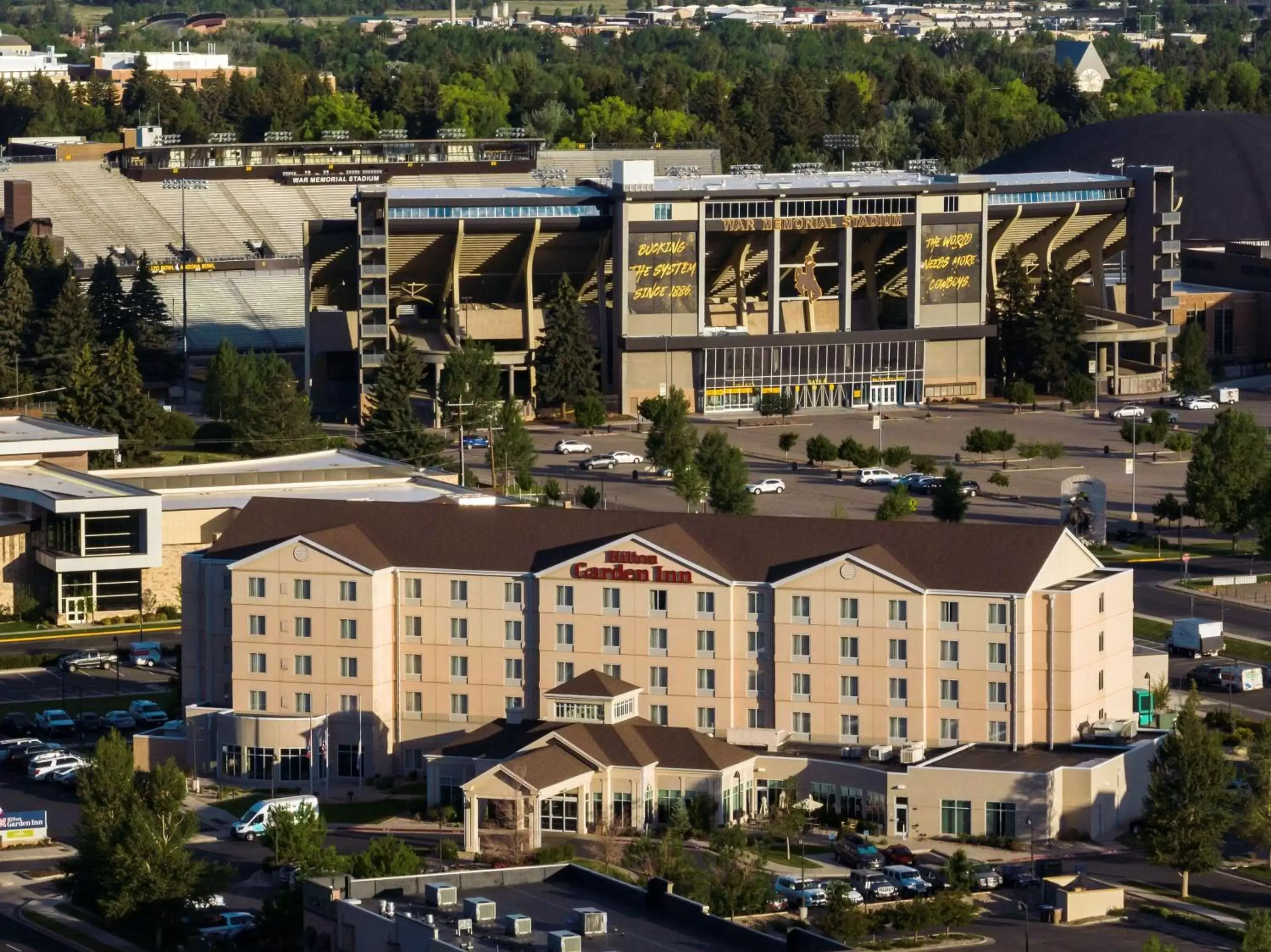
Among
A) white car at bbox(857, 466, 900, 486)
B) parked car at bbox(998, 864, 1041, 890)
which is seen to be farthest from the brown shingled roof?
white car at bbox(857, 466, 900, 486)

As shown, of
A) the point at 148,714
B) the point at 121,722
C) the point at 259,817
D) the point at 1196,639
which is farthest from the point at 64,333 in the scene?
the point at 259,817

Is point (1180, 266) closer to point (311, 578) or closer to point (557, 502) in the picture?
point (557, 502)

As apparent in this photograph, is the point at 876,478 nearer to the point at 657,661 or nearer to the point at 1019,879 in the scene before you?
the point at 657,661

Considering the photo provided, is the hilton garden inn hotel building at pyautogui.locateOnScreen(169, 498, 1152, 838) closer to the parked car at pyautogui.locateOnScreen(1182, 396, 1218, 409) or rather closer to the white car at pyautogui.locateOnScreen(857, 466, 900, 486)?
the white car at pyautogui.locateOnScreen(857, 466, 900, 486)

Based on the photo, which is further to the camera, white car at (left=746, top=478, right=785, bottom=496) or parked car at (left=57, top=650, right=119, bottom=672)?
white car at (left=746, top=478, right=785, bottom=496)

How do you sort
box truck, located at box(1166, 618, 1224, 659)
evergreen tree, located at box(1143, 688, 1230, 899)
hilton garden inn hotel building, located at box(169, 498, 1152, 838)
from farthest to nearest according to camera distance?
box truck, located at box(1166, 618, 1224, 659) < hilton garden inn hotel building, located at box(169, 498, 1152, 838) < evergreen tree, located at box(1143, 688, 1230, 899)

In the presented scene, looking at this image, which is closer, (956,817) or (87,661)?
(956,817)

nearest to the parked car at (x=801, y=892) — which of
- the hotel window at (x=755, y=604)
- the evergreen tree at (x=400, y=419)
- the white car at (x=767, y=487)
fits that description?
the hotel window at (x=755, y=604)
